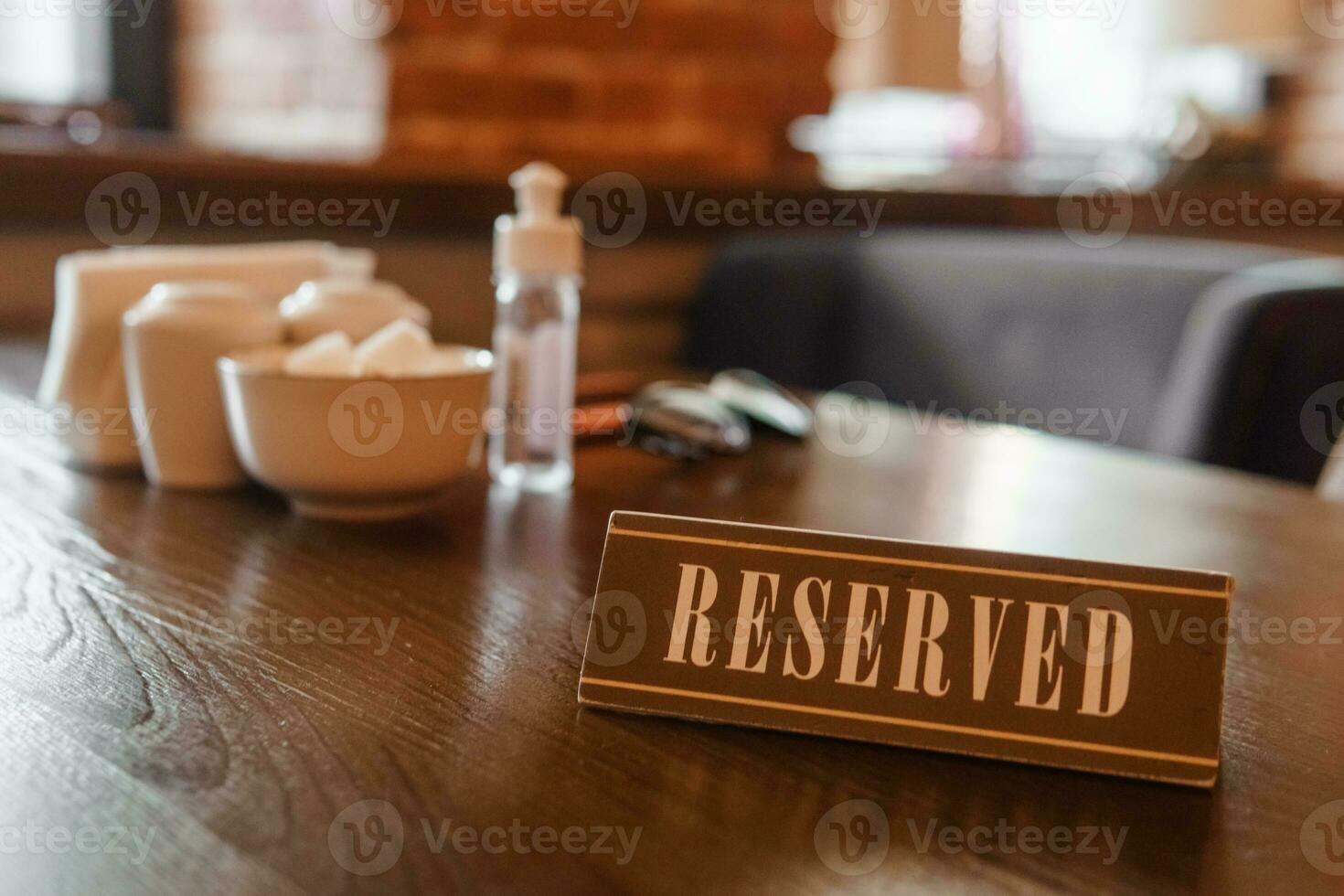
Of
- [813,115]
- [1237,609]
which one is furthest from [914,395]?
[1237,609]

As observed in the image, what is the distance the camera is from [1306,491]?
37.9 inches

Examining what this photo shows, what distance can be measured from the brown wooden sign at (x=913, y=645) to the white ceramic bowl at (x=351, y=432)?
276 millimetres

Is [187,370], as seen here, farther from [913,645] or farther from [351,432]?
[913,645]

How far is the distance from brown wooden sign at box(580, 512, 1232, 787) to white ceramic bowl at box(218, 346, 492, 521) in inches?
10.9

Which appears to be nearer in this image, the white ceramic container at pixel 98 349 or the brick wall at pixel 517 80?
the white ceramic container at pixel 98 349

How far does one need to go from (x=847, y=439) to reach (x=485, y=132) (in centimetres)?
128

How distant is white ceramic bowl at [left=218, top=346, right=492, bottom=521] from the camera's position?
719 millimetres

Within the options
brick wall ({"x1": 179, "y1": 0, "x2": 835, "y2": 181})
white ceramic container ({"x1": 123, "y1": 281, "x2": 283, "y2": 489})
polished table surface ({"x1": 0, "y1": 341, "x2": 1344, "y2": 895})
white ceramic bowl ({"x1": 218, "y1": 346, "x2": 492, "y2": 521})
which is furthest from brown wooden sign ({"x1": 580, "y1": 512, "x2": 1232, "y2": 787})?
brick wall ({"x1": 179, "y1": 0, "x2": 835, "y2": 181})

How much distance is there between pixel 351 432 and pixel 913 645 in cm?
39

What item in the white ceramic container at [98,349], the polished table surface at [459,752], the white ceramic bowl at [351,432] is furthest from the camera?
the white ceramic container at [98,349]

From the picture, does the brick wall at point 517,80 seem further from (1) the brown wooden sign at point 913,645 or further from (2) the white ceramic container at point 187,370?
(1) the brown wooden sign at point 913,645

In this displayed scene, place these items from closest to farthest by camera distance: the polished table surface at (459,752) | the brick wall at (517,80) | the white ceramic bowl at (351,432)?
the polished table surface at (459,752)
the white ceramic bowl at (351,432)
the brick wall at (517,80)

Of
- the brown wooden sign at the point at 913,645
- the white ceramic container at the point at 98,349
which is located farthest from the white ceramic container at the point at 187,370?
the brown wooden sign at the point at 913,645

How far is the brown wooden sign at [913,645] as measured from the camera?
0.44m
